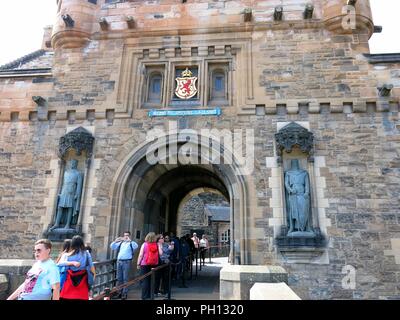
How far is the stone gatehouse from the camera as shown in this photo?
7.19 meters

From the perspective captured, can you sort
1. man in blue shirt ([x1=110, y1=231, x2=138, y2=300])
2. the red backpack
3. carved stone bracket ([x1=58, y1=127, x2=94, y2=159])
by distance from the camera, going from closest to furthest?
the red backpack < man in blue shirt ([x1=110, y1=231, x2=138, y2=300]) < carved stone bracket ([x1=58, y1=127, x2=94, y2=159])

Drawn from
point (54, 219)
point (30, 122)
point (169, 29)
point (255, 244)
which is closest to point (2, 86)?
point (30, 122)

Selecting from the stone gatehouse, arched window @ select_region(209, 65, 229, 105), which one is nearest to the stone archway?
the stone gatehouse

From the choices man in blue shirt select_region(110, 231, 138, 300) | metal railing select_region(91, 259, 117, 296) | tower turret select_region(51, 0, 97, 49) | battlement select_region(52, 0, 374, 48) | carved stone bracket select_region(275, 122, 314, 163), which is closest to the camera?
man in blue shirt select_region(110, 231, 138, 300)

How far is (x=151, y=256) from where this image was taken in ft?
20.0

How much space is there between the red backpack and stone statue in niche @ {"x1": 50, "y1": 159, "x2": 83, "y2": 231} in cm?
287

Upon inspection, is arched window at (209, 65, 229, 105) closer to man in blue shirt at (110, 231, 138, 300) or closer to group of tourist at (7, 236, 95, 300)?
man in blue shirt at (110, 231, 138, 300)

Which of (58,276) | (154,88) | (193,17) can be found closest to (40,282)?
(58,276)

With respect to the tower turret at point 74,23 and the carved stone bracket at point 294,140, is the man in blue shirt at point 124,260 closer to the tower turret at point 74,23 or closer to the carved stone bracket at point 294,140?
the carved stone bracket at point 294,140

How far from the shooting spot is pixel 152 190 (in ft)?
31.8

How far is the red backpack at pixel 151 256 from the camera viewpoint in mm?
6066

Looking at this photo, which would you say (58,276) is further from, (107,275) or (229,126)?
(229,126)

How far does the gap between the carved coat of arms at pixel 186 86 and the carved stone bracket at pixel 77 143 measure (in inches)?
111
